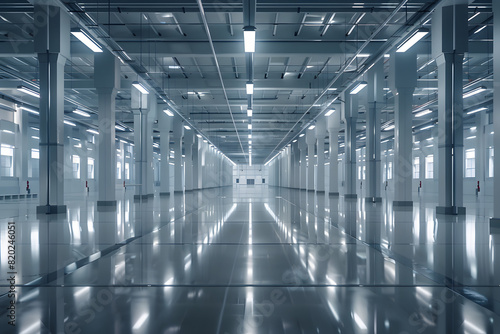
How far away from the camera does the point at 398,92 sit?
59.8 ft

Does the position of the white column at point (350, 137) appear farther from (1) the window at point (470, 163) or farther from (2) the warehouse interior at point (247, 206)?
(1) the window at point (470, 163)

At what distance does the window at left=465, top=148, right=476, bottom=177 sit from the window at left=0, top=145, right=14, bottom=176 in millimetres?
34443

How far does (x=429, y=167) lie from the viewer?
38.6 meters

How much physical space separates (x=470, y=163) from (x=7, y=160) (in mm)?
→ 34751

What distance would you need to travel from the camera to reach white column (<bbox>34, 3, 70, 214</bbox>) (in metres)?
13.8

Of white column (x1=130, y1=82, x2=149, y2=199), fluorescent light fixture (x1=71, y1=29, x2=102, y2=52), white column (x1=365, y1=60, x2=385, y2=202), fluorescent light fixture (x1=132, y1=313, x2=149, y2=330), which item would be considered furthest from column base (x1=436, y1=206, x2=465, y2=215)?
white column (x1=130, y1=82, x2=149, y2=199)

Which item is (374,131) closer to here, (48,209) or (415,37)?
(415,37)

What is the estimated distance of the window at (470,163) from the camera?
31172 millimetres

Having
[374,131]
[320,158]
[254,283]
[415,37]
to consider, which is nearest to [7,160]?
[320,158]

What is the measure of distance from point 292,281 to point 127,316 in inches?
78.6

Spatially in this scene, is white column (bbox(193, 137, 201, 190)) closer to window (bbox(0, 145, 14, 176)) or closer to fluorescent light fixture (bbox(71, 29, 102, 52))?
window (bbox(0, 145, 14, 176))

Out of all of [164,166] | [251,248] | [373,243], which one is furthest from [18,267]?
[164,166]

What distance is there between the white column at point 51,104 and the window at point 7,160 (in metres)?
15.5

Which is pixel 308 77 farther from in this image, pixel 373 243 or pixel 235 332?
pixel 235 332
